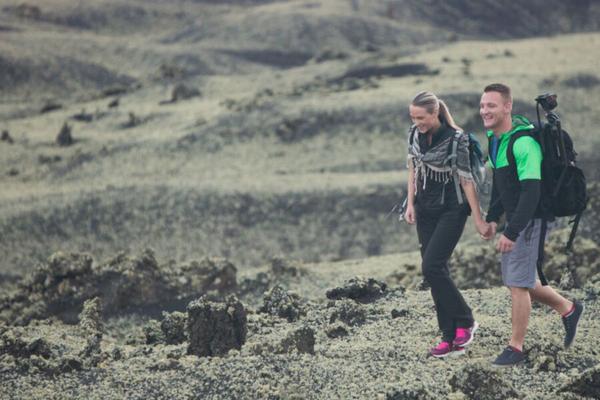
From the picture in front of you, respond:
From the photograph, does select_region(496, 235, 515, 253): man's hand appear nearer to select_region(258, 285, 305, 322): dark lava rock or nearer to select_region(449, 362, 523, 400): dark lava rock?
select_region(449, 362, 523, 400): dark lava rock

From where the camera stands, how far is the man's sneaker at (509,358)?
19.6 feet

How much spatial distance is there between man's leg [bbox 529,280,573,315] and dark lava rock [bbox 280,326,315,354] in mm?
1605

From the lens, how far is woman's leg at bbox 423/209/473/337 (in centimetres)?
628

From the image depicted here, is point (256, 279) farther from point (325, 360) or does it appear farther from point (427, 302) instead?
point (325, 360)

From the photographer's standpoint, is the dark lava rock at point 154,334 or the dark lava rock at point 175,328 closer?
the dark lava rock at point 175,328

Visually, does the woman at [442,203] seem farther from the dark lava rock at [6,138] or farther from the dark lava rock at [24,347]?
the dark lava rock at [6,138]

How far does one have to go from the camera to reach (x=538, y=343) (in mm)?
6273

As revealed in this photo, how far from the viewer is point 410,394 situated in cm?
541

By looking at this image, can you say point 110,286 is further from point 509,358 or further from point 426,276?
point 509,358

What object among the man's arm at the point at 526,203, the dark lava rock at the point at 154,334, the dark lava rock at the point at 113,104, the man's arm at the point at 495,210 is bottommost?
the dark lava rock at the point at 113,104

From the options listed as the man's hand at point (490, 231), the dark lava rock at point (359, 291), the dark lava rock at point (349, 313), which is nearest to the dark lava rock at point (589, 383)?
the man's hand at point (490, 231)

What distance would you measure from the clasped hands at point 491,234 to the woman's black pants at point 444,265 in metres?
0.23

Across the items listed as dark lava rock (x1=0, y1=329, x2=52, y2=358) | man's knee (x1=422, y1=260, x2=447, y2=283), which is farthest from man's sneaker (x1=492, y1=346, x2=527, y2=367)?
dark lava rock (x1=0, y1=329, x2=52, y2=358)

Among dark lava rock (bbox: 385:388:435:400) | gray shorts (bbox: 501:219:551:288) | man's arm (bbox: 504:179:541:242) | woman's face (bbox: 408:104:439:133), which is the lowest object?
dark lava rock (bbox: 385:388:435:400)
